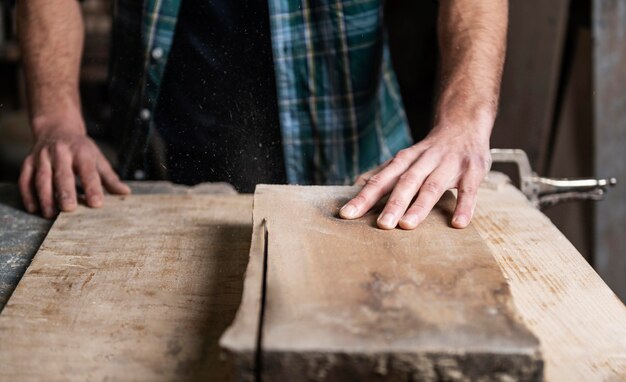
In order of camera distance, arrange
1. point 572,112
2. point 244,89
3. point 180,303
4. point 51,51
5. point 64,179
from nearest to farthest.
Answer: point 180,303 → point 64,179 → point 244,89 → point 51,51 → point 572,112

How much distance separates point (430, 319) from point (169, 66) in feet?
4.01

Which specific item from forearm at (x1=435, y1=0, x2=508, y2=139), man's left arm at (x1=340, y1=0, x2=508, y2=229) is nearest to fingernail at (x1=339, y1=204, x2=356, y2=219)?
man's left arm at (x1=340, y1=0, x2=508, y2=229)

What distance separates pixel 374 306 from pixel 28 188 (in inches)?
37.2

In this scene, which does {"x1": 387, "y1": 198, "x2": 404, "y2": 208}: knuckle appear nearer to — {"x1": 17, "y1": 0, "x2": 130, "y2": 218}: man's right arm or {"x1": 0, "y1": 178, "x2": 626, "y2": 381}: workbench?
{"x1": 0, "y1": 178, "x2": 626, "y2": 381}: workbench

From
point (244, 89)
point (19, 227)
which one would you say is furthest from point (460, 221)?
point (19, 227)

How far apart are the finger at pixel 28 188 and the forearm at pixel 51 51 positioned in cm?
22

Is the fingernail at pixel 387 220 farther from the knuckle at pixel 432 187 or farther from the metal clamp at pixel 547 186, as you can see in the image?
the metal clamp at pixel 547 186

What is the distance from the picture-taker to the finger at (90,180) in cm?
143

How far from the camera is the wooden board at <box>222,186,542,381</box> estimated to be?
2.45ft

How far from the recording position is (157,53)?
1800 millimetres

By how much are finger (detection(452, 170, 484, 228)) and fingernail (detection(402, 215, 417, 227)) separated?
6 centimetres

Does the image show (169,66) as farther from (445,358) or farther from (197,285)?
(445,358)

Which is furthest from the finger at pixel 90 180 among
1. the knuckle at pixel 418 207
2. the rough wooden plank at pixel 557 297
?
the rough wooden plank at pixel 557 297

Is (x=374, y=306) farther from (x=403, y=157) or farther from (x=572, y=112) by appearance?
(x=572, y=112)
